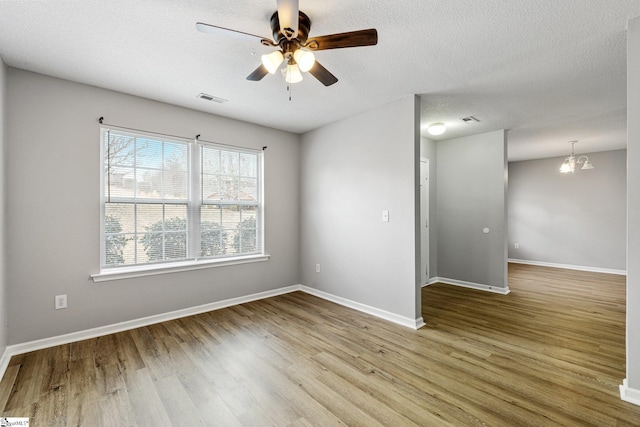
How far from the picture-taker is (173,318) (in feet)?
11.0

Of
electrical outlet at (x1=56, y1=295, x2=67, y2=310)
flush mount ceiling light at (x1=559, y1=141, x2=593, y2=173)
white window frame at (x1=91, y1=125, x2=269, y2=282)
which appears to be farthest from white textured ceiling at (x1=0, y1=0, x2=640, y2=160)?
flush mount ceiling light at (x1=559, y1=141, x2=593, y2=173)

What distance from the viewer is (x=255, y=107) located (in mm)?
3480

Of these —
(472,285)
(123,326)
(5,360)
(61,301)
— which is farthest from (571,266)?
(5,360)

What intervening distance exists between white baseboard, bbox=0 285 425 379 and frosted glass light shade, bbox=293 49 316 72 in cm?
276

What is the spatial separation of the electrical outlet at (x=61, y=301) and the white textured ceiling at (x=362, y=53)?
2119 millimetres

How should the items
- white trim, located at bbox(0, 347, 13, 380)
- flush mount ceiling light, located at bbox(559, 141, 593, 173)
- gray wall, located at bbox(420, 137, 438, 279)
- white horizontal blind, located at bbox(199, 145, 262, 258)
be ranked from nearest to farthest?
white trim, located at bbox(0, 347, 13, 380), white horizontal blind, located at bbox(199, 145, 262, 258), gray wall, located at bbox(420, 137, 438, 279), flush mount ceiling light, located at bbox(559, 141, 593, 173)

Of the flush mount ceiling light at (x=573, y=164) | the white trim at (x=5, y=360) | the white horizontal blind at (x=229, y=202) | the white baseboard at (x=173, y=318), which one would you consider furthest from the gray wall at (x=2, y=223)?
the flush mount ceiling light at (x=573, y=164)

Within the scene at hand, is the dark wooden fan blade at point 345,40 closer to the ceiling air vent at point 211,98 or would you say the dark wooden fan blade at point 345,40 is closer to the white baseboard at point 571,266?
the ceiling air vent at point 211,98

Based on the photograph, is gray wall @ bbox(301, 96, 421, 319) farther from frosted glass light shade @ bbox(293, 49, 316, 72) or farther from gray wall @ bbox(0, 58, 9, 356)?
gray wall @ bbox(0, 58, 9, 356)

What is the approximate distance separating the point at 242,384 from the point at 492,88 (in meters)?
3.64

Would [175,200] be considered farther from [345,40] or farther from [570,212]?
[570,212]

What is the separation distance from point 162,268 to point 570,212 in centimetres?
814

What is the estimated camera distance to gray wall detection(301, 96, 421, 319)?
3203 millimetres

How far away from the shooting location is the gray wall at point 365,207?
126 inches
